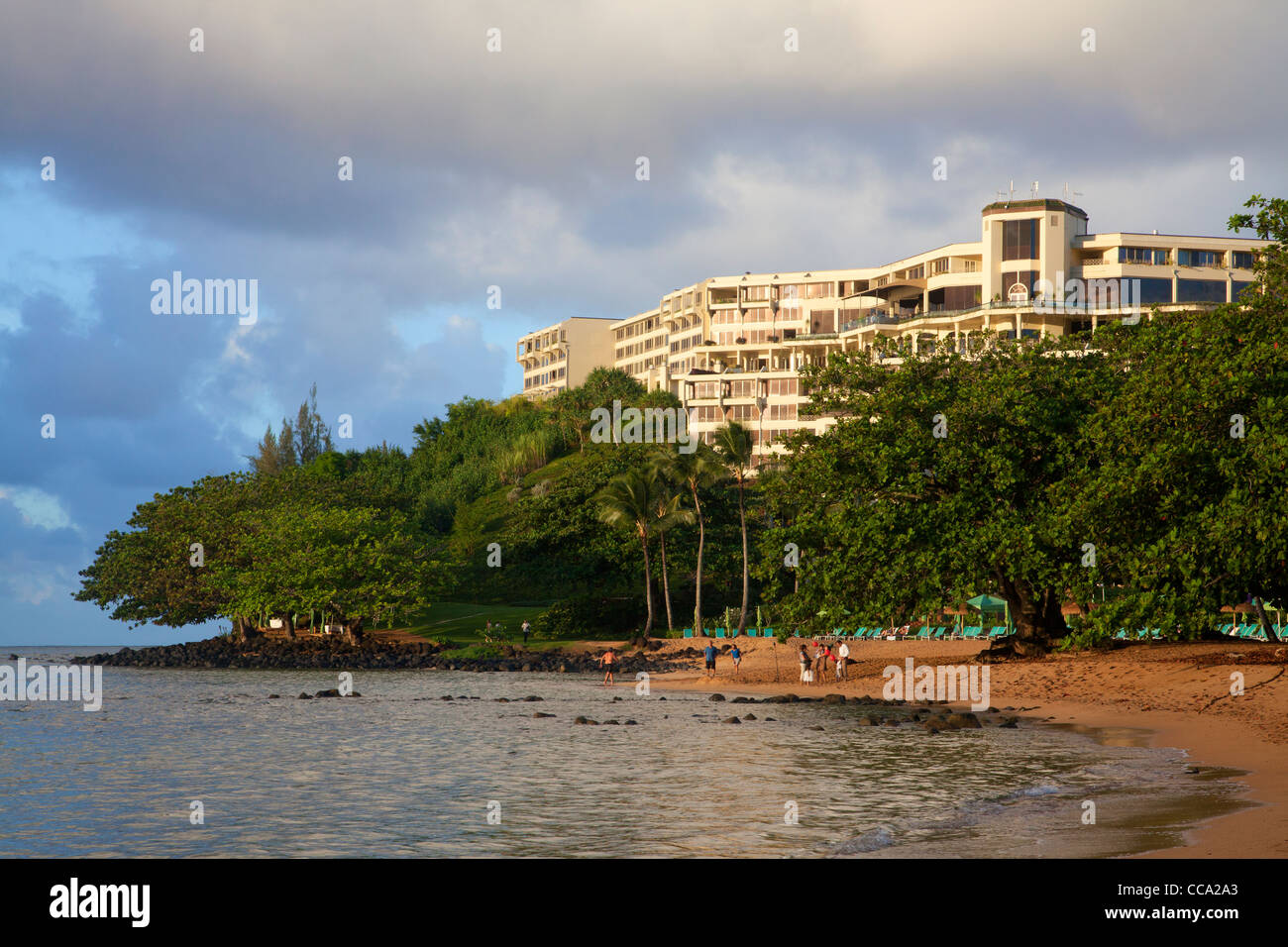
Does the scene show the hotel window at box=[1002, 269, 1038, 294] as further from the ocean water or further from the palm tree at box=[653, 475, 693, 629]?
the ocean water

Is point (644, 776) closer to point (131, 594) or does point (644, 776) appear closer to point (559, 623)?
point (559, 623)

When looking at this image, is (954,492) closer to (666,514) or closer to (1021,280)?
(666,514)

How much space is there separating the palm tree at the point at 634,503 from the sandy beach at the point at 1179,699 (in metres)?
19.3

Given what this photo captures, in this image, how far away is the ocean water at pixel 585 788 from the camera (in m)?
17.2

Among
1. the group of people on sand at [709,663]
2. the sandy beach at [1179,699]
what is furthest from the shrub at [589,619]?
the sandy beach at [1179,699]

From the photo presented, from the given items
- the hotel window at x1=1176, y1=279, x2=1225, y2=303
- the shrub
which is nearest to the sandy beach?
the shrub

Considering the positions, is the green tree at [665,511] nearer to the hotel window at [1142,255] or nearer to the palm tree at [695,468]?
the palm tree at [695,468]

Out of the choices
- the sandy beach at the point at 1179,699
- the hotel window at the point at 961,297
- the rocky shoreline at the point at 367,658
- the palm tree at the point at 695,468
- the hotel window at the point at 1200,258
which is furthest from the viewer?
the hotel window at the point at 961,297

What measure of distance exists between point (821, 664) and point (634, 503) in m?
22.2

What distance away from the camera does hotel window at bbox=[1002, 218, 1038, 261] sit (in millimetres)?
98562

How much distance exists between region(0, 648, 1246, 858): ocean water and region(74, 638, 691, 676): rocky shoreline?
2389 centimetres

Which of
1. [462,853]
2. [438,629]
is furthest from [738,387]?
[462,853]

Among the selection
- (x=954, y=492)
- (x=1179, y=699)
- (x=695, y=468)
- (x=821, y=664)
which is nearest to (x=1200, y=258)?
(x=695, y=468)

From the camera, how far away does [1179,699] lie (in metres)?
34.2
